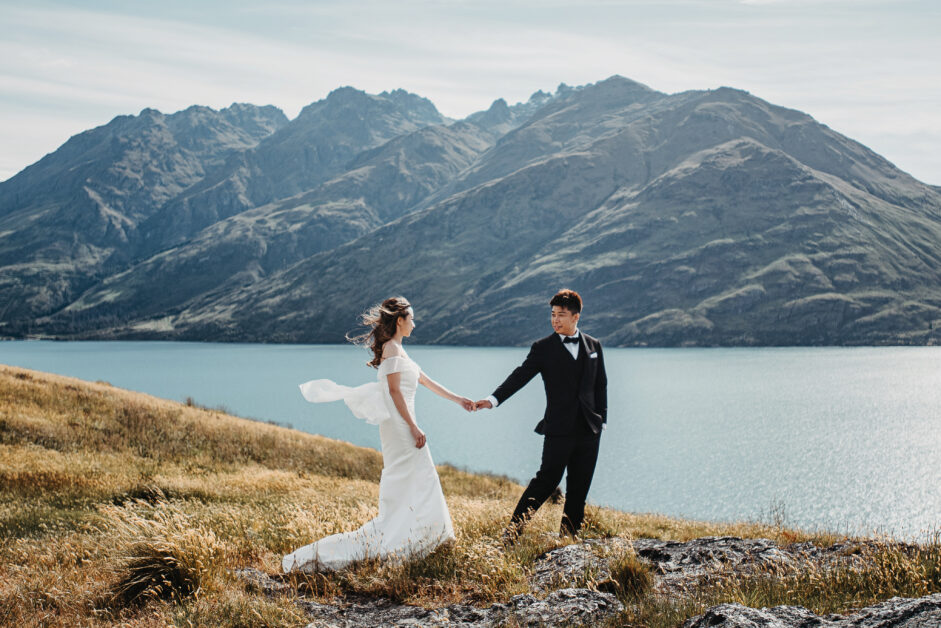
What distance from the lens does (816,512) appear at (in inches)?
1844

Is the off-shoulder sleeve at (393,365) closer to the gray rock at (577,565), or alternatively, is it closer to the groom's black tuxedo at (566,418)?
the groom's black tuxedo at (566,418)

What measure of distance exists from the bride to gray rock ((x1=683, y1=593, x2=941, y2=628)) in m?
3.71

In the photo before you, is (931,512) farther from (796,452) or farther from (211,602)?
(211,602)

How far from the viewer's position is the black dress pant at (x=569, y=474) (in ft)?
29.0

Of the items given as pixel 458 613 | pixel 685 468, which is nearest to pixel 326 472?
pixel 458 613

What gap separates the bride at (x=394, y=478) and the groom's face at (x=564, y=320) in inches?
72.0

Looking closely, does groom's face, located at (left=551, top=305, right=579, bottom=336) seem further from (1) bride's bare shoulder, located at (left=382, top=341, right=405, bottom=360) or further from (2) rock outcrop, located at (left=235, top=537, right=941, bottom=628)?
(2) rock outcrop, located at (left=235, top=537, right=941, bottom=628)

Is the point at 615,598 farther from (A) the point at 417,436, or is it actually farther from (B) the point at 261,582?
(B) the point at 261,582

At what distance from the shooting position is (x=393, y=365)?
328 inches

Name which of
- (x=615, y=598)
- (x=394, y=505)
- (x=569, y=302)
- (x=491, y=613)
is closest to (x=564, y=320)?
(x=569, y=302)

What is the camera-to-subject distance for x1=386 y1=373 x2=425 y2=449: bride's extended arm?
8.27 metres

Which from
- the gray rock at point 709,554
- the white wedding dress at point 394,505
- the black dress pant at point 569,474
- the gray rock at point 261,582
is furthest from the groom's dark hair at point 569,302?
the gray rock at point 261,582

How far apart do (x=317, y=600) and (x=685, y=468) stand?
57.0 m

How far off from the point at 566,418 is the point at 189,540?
15.5 feet
